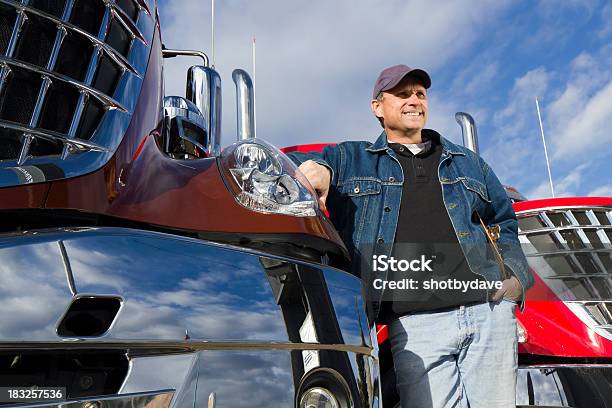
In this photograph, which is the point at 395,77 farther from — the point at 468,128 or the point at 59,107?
the point at 468,128

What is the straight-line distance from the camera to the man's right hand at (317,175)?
205 centimetres

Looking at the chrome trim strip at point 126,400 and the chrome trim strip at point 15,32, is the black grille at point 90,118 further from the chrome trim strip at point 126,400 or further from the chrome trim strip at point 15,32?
the chrome trim strip at point 126,400

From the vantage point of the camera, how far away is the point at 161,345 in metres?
1.17

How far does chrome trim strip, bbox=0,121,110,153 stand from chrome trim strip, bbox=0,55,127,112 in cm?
14

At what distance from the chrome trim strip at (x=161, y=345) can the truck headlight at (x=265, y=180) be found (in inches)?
14.5

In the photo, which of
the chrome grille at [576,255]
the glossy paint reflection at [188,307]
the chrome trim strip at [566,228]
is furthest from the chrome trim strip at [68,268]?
the chrome trim strip at [566,228]

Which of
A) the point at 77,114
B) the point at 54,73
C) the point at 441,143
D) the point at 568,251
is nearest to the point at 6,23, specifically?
the point at 54,73

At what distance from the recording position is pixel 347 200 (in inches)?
93.2

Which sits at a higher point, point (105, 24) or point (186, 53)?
point (186, 53)

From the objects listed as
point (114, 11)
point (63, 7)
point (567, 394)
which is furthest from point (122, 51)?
point (567, 394)

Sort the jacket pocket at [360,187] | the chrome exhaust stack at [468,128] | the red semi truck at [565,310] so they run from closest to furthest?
the jacket pocket at [360,187] < the red semi truck at [565,310] < the chrome exhaust stack at [468,128]

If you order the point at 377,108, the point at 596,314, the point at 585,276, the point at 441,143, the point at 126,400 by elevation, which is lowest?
the point at 126,400

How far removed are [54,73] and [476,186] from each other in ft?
5.25

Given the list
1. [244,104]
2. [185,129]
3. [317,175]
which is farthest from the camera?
[244,104]
